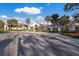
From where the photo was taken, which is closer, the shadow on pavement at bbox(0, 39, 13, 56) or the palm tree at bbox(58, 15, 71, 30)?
the shadow on pavement at bbox(0, 39, 13, 56)

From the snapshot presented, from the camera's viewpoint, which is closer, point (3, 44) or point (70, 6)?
point (3, 44)

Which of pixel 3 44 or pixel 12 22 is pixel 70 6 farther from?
pixel 3 44

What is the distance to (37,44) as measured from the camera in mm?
7574

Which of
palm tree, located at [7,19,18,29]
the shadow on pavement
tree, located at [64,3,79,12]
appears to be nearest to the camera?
the shadow on pavement

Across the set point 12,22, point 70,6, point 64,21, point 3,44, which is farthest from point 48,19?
point 3,44

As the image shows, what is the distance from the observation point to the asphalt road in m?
7.34

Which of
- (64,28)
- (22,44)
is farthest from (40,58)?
(64,28)

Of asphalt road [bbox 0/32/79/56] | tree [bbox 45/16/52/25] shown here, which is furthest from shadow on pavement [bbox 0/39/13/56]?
tree [bbox 45/16/52/25]

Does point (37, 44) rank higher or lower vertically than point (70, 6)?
lower

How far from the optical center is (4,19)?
748 cm

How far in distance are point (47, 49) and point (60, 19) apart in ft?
3.15

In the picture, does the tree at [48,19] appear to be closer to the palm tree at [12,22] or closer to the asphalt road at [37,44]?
the asphalt road at [37,44]

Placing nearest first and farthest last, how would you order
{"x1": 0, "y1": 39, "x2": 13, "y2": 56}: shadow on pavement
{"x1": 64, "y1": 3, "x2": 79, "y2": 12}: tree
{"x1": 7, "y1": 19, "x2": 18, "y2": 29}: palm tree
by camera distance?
{"x1": 0, "y1": 39, "x2": 13, "y2": 56}: shadow on pavement, {"x1": 64, "y1": 3, "x2": 79, "y2": 12}: tree, {"x1": 7, "y1": 19, "x2": 18, "y2": 29}: palm tree

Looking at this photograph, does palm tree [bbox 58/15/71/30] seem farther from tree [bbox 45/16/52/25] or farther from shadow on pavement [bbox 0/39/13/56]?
shadow on pavement [bbox 0/39/13/56]
